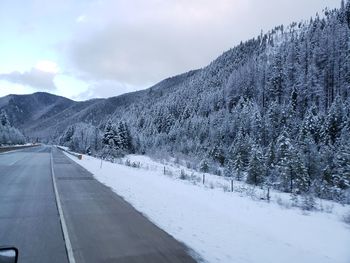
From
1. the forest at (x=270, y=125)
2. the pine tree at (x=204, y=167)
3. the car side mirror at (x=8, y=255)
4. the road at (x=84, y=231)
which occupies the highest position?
the forest at (x=270, y=125)

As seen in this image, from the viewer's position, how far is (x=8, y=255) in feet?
10.8

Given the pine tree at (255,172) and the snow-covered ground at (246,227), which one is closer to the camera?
the snow-covered ground at (246,227)

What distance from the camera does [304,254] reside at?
8594 mm

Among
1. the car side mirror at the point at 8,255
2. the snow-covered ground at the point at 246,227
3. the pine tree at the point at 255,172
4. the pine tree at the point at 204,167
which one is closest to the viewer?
the car side mirror at the point at 8,255

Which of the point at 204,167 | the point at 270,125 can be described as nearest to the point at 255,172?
the point at 204,167

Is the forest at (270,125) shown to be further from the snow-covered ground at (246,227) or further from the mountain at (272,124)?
the snow-covered ground at (246,227)

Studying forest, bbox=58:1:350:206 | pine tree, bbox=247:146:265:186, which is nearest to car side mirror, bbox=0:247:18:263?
forest, bbox=58:1:350:206

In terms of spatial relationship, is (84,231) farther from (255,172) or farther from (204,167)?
(204,167)

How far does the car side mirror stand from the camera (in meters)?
3.20

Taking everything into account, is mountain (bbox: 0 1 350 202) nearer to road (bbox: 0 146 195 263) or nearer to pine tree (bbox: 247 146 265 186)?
pine tree (bbox: 247 146 265 186)

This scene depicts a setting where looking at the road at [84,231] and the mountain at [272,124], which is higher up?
the mountain at [272,124]

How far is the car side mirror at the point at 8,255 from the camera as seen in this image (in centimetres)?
320

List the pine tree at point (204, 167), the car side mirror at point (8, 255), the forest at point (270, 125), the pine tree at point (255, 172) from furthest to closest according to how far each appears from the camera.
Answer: the pine tree at point (204, 167), the forest at point (270, 125), the pine tree at point (255, 172), the car side mirror at point (8, 255)

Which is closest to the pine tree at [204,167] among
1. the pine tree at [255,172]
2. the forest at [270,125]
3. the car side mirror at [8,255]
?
the forest at [270,125]
